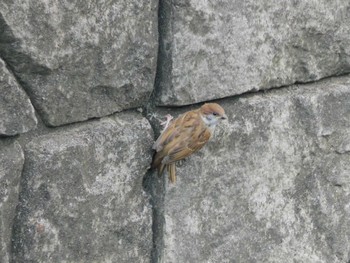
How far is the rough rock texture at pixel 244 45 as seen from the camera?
7.75 ft

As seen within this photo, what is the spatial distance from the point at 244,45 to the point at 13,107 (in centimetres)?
94

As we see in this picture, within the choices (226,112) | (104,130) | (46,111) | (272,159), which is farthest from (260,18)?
(46,111)

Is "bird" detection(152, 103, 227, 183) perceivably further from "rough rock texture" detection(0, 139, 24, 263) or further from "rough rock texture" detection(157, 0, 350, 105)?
"rough rock texture" detection(0, 139, 24, 263)

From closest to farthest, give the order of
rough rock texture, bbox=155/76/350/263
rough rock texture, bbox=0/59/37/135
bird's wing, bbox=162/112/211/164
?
rough rock texture, bbox=0/59/37/135 < bird's wing, bbox=162/112/211/164 < rough rock texture, bbox=155/76/350/263

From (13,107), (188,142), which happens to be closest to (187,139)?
(188,142)

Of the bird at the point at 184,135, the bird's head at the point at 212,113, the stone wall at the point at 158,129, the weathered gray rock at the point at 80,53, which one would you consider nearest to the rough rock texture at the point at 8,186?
the stone wall at the point at 158,129

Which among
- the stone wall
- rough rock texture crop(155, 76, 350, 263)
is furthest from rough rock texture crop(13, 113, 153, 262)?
rough rock texture crop(155, 76, 350, 263)

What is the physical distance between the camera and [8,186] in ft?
6.36

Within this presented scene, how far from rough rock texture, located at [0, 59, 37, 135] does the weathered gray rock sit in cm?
4

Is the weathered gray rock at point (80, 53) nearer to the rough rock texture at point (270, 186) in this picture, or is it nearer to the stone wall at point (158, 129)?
the stone wall at point (158, 129)

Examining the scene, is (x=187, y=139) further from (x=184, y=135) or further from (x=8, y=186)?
(x=8, y=186)

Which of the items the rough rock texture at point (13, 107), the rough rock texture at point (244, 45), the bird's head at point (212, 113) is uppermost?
the rough rock texture at point (244, 45)

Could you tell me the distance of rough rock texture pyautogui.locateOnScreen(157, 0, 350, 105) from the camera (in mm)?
2363

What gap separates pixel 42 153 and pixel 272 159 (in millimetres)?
1001
